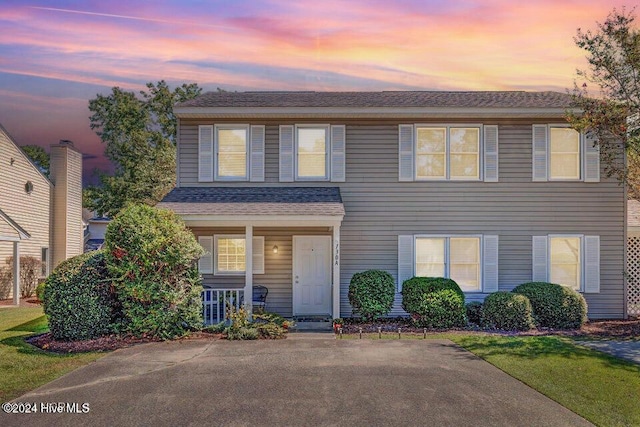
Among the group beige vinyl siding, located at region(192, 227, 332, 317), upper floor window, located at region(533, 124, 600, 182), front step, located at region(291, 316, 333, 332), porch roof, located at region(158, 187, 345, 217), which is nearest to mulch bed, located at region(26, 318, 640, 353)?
front step, located at region(291, 316, 333, 332)

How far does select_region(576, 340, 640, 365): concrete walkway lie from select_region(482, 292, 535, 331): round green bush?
1.46 meters

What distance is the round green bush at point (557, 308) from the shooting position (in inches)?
453

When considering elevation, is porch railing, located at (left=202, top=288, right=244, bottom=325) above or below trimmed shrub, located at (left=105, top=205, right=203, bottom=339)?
below

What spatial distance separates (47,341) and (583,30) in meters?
14.2

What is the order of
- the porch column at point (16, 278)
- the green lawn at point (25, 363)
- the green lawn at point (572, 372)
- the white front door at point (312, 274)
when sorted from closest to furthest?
the green lawn at point (572, 372), the green lawn at point (25, 363), the white front door at point (312, 274), the porch column at point (16, 278)

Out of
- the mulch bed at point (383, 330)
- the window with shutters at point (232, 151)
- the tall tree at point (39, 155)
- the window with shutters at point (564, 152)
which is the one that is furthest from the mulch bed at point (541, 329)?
the tall tree at point (39, 155)

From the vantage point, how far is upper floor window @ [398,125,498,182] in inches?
518

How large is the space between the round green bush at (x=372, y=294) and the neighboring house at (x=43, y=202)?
13.4 metres

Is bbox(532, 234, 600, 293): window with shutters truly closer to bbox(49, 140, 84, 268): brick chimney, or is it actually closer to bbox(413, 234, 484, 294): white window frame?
bbox(413, 234, 484, 294): white window frame

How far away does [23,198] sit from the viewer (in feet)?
70.5

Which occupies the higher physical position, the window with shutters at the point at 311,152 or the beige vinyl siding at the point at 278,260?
the window with shutters at the point at 311,152

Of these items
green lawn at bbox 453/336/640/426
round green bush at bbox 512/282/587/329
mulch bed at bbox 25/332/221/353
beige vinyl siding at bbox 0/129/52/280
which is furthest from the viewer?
beige vinyl siding at bbox 0/129/52/280

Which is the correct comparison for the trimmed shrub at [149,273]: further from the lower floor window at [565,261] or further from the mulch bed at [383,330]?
the lower floor window at [565,261]

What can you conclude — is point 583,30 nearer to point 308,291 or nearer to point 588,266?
point 588,266
